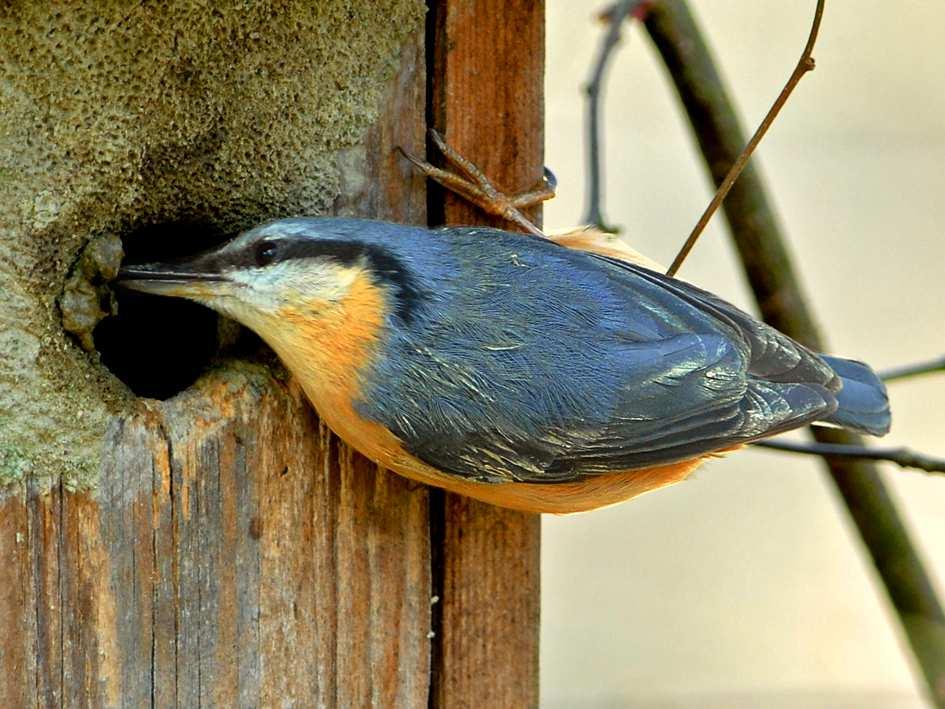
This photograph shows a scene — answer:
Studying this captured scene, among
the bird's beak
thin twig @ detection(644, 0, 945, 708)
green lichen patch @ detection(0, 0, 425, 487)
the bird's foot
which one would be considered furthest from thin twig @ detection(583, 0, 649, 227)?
the bird's beak

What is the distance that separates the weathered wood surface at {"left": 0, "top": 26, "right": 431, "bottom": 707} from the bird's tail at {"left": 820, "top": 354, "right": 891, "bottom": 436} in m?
0.61

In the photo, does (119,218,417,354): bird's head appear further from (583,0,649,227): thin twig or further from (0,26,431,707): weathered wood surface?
(583,0,649,227): thin twig

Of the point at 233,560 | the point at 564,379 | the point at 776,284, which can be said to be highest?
the point at 776,284

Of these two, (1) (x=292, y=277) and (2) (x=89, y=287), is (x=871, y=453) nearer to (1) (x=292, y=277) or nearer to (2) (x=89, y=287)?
(1) (x=292, y=277)

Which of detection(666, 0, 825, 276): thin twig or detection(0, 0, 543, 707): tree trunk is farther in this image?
detection(666, 0, 825, 276): thin twig

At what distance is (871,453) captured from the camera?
2.18 m

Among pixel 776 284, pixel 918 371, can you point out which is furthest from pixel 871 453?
pixel 776 284

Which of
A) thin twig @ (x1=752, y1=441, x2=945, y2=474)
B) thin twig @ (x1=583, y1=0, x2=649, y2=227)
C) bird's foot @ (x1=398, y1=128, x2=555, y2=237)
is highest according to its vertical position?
thin twig @ (x1=583, y1=0, x2=649, y2=227)

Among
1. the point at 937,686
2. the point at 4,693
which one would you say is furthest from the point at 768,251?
the point at 4,693

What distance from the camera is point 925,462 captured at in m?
2.08

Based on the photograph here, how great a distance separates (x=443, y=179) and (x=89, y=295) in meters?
0.47

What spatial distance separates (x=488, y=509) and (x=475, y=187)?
0.43 metres

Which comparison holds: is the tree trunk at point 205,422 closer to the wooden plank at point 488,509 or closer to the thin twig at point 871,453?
the wooden plank at point 488,509

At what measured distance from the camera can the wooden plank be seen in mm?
1867
